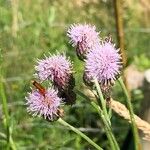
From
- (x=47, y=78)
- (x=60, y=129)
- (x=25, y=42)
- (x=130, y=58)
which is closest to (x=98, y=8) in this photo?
(x=130, y=58)

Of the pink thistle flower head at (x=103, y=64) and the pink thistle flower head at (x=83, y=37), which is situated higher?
the pink thistle flower head at (x=83, y=37)

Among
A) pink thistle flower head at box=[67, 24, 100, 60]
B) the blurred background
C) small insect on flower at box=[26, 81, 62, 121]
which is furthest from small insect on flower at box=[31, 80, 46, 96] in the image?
the blurred background

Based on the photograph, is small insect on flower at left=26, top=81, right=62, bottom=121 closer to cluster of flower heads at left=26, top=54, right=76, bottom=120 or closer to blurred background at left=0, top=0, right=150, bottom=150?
cluster of flower heads at left=26, top=54, right=76, bottom=120

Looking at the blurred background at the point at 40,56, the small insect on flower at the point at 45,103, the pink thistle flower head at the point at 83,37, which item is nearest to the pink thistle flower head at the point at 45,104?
the small insect on flower at the point at 45,103

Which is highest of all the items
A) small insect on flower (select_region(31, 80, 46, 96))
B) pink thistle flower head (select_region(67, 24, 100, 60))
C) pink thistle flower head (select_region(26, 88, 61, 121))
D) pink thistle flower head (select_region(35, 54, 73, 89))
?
pink thistle flower head (select_region(67, 24, 100, 60))

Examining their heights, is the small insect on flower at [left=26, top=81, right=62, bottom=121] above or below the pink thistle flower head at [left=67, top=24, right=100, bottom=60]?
below

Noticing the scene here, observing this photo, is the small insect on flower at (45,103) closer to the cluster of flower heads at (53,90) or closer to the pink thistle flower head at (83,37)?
the cluster of flower heads at (53,90)
